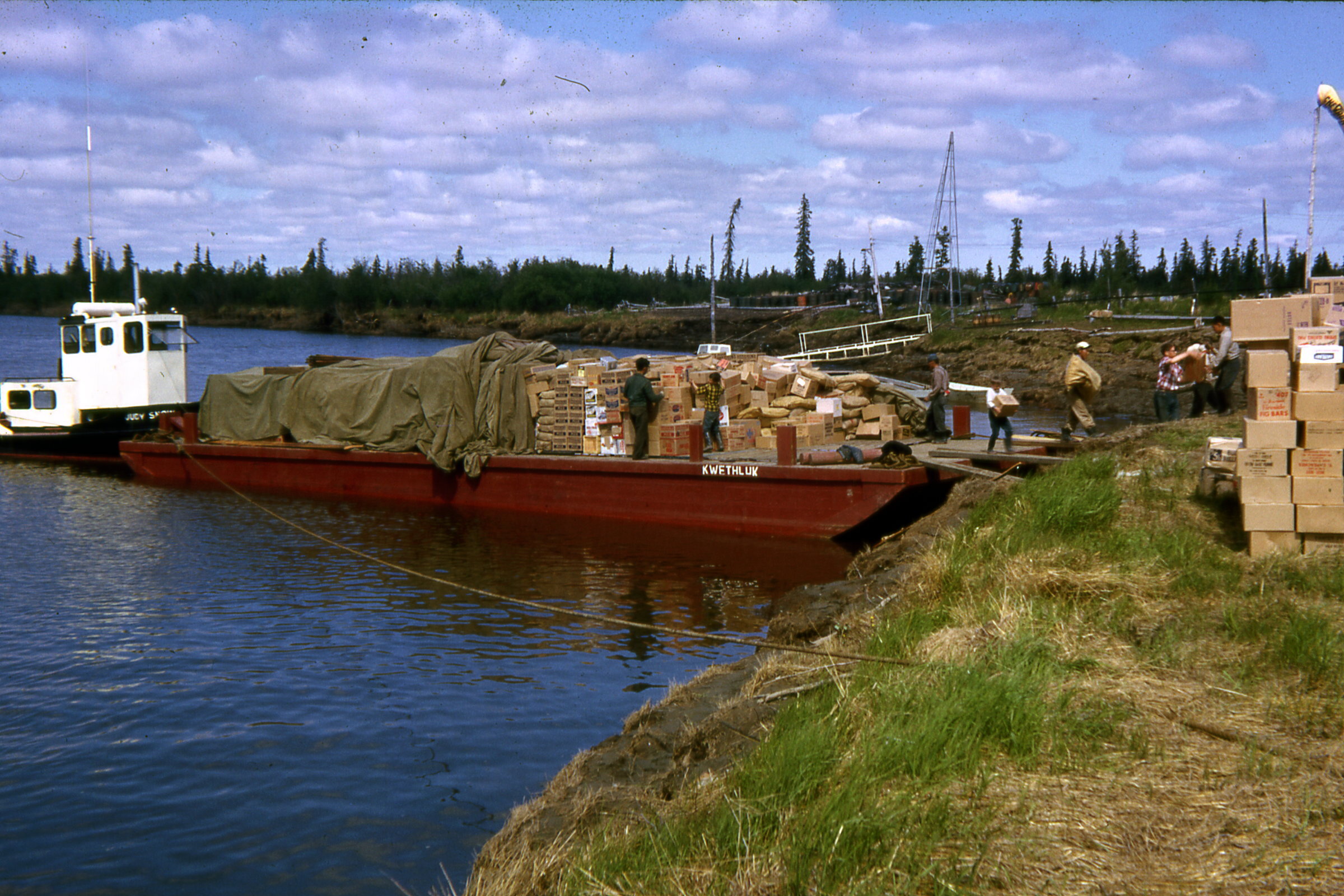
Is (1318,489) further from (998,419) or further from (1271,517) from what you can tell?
(998,419)

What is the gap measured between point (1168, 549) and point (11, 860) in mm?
7924

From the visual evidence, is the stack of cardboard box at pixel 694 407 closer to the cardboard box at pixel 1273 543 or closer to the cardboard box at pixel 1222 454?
the cardboard box at pixel 1222 454

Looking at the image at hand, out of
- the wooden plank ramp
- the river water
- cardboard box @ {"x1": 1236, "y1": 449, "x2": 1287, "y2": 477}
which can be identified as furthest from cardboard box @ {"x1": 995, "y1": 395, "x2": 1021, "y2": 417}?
cardboard box @ {"x1": 1236, "y1": 449, "x2": 1287, "y2": 477}

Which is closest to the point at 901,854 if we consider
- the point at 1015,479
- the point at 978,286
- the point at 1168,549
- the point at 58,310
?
the point at 1168,549

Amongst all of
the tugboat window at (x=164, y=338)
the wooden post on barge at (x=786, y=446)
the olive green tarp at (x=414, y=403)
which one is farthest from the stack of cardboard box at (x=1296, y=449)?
the tugboat window at (x=164, y=338)

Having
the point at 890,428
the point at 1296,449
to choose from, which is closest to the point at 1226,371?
the point at 890,428

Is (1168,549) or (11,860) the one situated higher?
(1168,549)

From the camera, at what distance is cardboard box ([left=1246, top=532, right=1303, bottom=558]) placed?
7.84m

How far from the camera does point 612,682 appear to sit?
30.7ft

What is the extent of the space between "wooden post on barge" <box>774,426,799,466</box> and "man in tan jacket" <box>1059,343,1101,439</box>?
4.12 metres

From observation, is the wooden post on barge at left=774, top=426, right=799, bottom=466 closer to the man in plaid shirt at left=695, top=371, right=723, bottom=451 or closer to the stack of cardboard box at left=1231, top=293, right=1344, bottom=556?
the man in plaid shirt at left=695, top=371, right=723, bottom=451

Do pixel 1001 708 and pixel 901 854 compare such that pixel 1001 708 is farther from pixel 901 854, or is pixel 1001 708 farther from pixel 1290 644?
pixel 1290 644

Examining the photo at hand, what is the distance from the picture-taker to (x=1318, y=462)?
25.9 ft

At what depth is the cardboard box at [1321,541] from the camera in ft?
25.7
